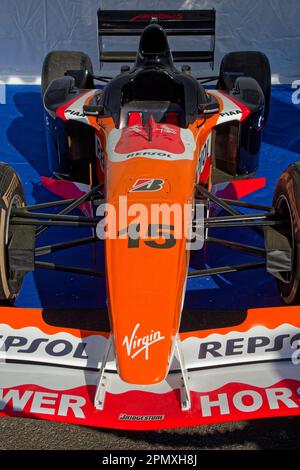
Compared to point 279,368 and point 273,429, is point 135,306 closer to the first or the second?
point 279,368

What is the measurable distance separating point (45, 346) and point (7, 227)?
793mm

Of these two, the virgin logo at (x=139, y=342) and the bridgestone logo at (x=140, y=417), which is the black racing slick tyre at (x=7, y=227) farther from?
A: the bridgestone logo at (x=140, y=417)

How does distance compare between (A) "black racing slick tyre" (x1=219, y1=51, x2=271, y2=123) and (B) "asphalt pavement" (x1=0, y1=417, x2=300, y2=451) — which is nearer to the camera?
(B) "asphalt pavement" (x1=0, y1=417, x2=300, y2=451)

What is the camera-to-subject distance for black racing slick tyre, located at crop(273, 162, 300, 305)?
9.99ft

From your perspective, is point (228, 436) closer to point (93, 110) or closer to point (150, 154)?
point (150, 154)

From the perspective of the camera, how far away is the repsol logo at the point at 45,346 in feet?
8.46

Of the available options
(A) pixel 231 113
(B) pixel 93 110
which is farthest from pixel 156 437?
(A) pixel 231 113

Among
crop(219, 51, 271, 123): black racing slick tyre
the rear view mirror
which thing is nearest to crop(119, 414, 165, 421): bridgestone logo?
the rear view mirror

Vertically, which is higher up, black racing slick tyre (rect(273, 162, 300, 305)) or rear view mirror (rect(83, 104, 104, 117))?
rear view mirror (rect(83, 104, 104, 117))

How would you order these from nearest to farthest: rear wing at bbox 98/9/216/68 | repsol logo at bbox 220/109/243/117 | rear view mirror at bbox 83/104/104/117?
1. rear view mirror at bbox 83/104/104/117
2. repsol logo at bbox 220/109/243/117
3. rear wing at bbox 98/9/216/68

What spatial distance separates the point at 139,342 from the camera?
233cm

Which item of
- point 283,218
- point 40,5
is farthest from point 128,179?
point 40,5

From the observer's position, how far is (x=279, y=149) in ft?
19.1

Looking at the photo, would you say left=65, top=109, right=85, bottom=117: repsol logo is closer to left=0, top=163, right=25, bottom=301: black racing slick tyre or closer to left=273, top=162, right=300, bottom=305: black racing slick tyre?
left=0, top=163, right=25, bottom=301: black racing slick tyre
